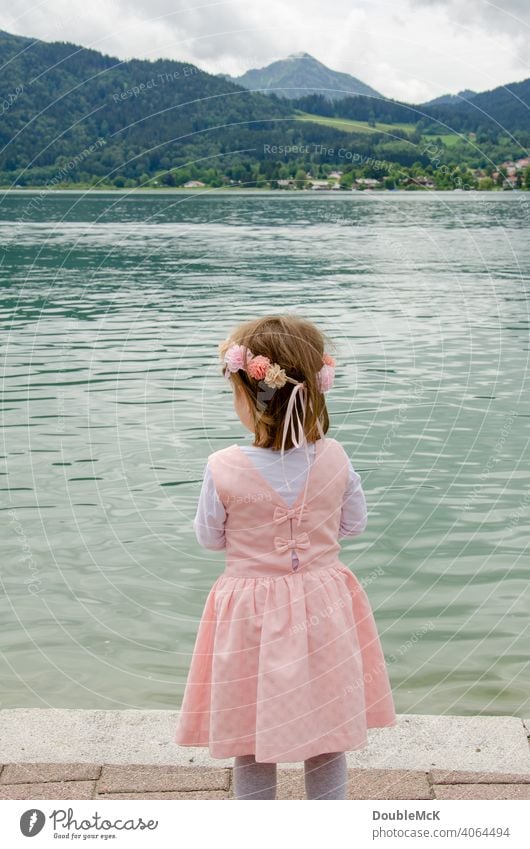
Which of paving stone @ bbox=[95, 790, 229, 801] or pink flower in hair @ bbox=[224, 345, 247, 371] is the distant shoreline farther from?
paving stone @ bbox=[95, 790, 229, 801]

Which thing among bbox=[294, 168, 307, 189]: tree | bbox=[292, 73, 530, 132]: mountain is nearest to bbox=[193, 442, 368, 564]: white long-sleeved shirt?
bbox=[294, 168, 307, 189]: tree

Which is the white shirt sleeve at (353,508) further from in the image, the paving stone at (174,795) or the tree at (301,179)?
the tree at (301,179)

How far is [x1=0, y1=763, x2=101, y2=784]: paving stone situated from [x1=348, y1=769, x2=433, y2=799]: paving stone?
2.80 feet

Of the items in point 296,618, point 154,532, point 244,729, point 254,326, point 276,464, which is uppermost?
point 254,326

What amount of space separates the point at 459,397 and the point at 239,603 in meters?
8.70

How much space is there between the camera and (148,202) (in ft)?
266

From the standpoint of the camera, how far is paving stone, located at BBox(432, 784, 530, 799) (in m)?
3.44

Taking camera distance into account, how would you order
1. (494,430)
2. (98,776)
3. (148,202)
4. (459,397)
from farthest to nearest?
(148,202), (459,397), (494,430), (98,776)

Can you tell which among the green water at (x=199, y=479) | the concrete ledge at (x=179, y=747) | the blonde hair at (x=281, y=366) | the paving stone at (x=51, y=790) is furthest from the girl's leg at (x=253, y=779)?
the green water at (x=199, y=479)

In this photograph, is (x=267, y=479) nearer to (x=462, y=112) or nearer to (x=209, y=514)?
(x=209, y=514)

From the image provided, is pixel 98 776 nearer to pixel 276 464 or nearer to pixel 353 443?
pixel 276 464

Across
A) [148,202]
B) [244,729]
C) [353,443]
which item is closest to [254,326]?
[244,729]

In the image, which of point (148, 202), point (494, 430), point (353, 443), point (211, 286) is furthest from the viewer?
point (148, 202)

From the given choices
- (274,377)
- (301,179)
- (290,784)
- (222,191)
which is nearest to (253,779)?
(290,784)
